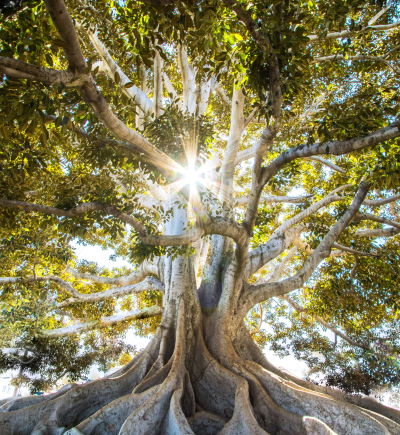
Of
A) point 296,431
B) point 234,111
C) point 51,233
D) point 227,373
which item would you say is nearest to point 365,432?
point 296,431

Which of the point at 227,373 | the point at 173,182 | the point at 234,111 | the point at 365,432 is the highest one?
the point at 234,111

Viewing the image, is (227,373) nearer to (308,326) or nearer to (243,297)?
(243,297)

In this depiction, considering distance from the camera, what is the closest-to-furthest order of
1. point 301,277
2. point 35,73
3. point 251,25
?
point 35,73 < point 251,25 < point 301,277

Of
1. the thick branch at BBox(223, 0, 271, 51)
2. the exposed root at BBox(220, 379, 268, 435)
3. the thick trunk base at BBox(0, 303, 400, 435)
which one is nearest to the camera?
the thick branch at BBox(223, 0, 271, 51)

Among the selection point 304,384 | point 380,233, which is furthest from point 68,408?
point 380,233

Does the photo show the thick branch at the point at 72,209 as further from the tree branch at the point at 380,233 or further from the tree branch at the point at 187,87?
the tree branch at the point at 380,233

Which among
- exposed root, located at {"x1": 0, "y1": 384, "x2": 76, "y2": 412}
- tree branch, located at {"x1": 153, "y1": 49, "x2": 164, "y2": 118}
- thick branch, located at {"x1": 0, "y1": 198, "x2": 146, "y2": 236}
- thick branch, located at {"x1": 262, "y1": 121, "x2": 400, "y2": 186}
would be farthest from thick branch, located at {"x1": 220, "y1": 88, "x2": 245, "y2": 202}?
exposed root, located at {"x1": 0, "y1": 384, "x2": 76, "y2": 412}

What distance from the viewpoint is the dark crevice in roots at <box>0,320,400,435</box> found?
3.24m

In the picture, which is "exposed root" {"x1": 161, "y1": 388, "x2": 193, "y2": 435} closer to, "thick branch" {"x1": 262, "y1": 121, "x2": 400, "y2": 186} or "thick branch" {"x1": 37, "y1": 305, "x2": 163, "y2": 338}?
"thick branch" {"x1": 262, "y1": 121, "x2": 400, "y2": 186}

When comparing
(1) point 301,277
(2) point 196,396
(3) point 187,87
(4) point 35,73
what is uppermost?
(3) point 187,87

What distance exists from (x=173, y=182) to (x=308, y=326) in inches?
354

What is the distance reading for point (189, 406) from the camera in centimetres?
397

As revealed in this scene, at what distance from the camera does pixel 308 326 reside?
10.5 m

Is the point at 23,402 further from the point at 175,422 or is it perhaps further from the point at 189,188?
the point at 189,188
